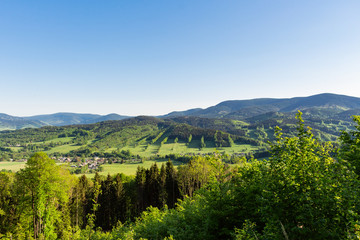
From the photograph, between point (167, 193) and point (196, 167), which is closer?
point (196, 167)

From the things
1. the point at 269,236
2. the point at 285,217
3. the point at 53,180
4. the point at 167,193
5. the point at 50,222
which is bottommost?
the point at 167,193

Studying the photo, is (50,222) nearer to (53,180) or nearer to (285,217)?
(53,180)

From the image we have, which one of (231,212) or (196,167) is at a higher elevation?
(231,212)

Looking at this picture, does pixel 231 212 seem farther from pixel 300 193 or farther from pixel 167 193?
pixel 167 193

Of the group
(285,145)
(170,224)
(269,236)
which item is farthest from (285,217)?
(170,224)

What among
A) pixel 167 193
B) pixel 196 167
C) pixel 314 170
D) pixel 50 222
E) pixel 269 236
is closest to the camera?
pixel 269 236

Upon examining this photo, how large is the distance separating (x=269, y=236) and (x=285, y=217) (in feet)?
3.59

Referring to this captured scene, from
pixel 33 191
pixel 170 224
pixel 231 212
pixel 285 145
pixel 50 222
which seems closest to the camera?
pixel 285 145

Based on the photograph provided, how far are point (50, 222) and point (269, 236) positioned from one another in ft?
134

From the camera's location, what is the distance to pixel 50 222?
110 feet

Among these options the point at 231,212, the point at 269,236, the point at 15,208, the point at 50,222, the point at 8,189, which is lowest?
the point at 50,222

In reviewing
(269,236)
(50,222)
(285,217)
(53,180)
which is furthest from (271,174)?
(50,222)

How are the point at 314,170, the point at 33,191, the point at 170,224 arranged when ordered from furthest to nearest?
the point at 33,191 < the point at 170,224 < the point at 314,170

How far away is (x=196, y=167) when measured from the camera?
5572cm
